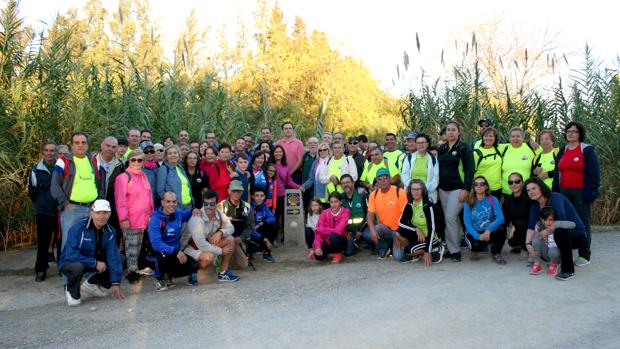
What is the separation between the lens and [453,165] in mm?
8344

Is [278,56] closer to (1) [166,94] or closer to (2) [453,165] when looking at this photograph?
(1) [166,94]

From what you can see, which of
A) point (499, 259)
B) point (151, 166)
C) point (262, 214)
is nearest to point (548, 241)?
point (499, 259)

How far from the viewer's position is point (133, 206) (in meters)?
7.42

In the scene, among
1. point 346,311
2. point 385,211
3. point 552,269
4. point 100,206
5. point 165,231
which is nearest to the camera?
point 346,311

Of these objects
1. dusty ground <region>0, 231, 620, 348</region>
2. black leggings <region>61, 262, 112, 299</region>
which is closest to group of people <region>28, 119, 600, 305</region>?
black leggings <region>61, 262, 112, 299</region>

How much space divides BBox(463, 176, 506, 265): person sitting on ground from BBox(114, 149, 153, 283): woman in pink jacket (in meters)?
4.50

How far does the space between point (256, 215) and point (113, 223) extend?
6.99 feet

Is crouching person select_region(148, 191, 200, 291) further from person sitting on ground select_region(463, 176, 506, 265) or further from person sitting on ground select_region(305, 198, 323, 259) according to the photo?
person sitting on ground select_region(463, 176, 506, 265)

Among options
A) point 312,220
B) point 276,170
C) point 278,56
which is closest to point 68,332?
point 312,220

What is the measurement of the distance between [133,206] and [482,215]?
15.9 ft

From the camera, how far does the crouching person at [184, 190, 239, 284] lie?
7.26 m

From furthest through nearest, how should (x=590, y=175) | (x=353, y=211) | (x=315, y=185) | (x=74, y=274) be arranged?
(x=315, y=185) < (x=353, y=211) < (x=590, y=175) < (x=74, y=274)

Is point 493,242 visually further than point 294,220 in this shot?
No

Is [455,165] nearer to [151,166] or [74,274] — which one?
[151,166]
